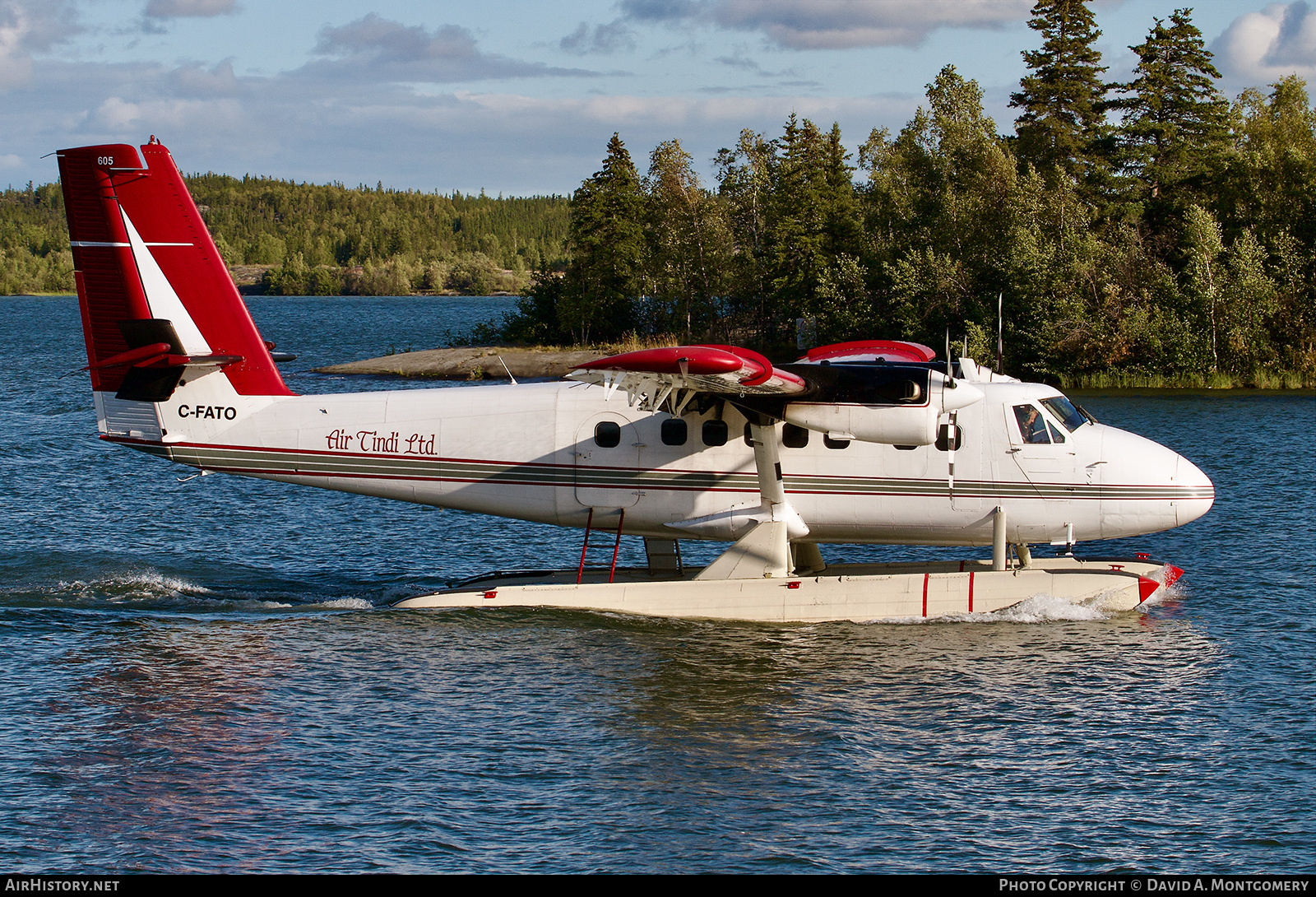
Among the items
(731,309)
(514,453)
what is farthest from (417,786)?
(731,309)

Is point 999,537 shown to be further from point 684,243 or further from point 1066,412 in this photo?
point 684,243

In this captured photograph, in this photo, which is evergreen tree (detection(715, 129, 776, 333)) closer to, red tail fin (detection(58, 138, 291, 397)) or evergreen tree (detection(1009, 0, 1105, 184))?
evergreen tree (detection(1009, 0, 1105, 184))

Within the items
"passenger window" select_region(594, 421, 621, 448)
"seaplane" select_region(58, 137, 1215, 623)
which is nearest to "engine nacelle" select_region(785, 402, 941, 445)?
"seaplane" select_region(58, 137, 1215, 623)

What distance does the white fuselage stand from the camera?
1694 centimetres

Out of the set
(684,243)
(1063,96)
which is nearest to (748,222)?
(684,243)

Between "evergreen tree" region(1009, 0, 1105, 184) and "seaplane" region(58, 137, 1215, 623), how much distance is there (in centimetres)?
4678

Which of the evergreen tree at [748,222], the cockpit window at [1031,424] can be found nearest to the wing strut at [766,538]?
the cockpit window at [1031,424]

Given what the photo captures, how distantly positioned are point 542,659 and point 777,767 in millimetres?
4398

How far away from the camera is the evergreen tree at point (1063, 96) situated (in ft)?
195

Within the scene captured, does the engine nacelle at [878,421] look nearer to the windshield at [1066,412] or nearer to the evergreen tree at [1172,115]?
the windshield at [1066,412]

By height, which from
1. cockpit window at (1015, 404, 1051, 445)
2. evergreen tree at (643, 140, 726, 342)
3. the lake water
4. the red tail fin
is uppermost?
evergreen tree at (643, 140, 726, 342)

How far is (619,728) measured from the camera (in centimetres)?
1288

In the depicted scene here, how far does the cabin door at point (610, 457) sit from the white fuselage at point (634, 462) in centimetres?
2

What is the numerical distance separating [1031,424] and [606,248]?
156 ft
